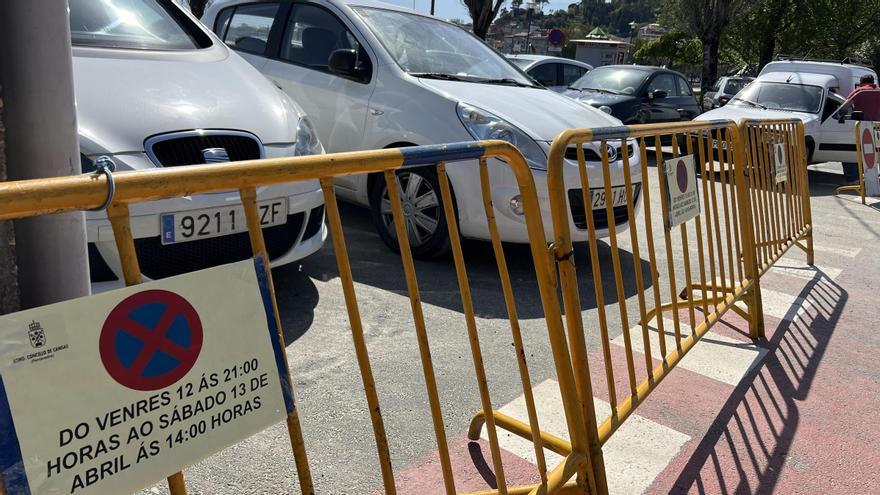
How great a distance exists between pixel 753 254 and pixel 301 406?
9.52ft

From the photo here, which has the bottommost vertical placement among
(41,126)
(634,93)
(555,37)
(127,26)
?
(41,126)

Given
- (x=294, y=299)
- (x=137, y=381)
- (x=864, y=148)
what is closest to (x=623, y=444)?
(x=294, y=299)

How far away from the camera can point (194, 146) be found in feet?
11.1

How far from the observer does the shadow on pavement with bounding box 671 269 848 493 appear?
288 centimetres

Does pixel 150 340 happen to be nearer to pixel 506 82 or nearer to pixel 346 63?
pixel 346 63

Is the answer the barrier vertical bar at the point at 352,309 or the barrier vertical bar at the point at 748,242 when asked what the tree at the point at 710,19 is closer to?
the barrier vertical bar at the point at 748,242

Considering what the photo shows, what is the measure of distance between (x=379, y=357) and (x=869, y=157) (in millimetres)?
8946

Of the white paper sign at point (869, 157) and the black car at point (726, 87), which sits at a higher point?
the black car at point (726, 87)

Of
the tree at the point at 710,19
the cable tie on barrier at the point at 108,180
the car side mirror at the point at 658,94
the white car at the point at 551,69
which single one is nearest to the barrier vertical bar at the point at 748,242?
the cable tie on barrier at the point at 108,180

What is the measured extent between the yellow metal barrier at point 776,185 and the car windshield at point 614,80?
6.33 metres

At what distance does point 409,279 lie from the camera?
1.97 meters

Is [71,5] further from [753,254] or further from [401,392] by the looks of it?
[753,254]

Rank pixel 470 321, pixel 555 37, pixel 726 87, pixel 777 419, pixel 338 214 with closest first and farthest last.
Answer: pixel 338 214
pixel 470 321
pixel 777 419
pixel 726 87
pixel 555 37

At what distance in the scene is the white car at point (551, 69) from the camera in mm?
13703
